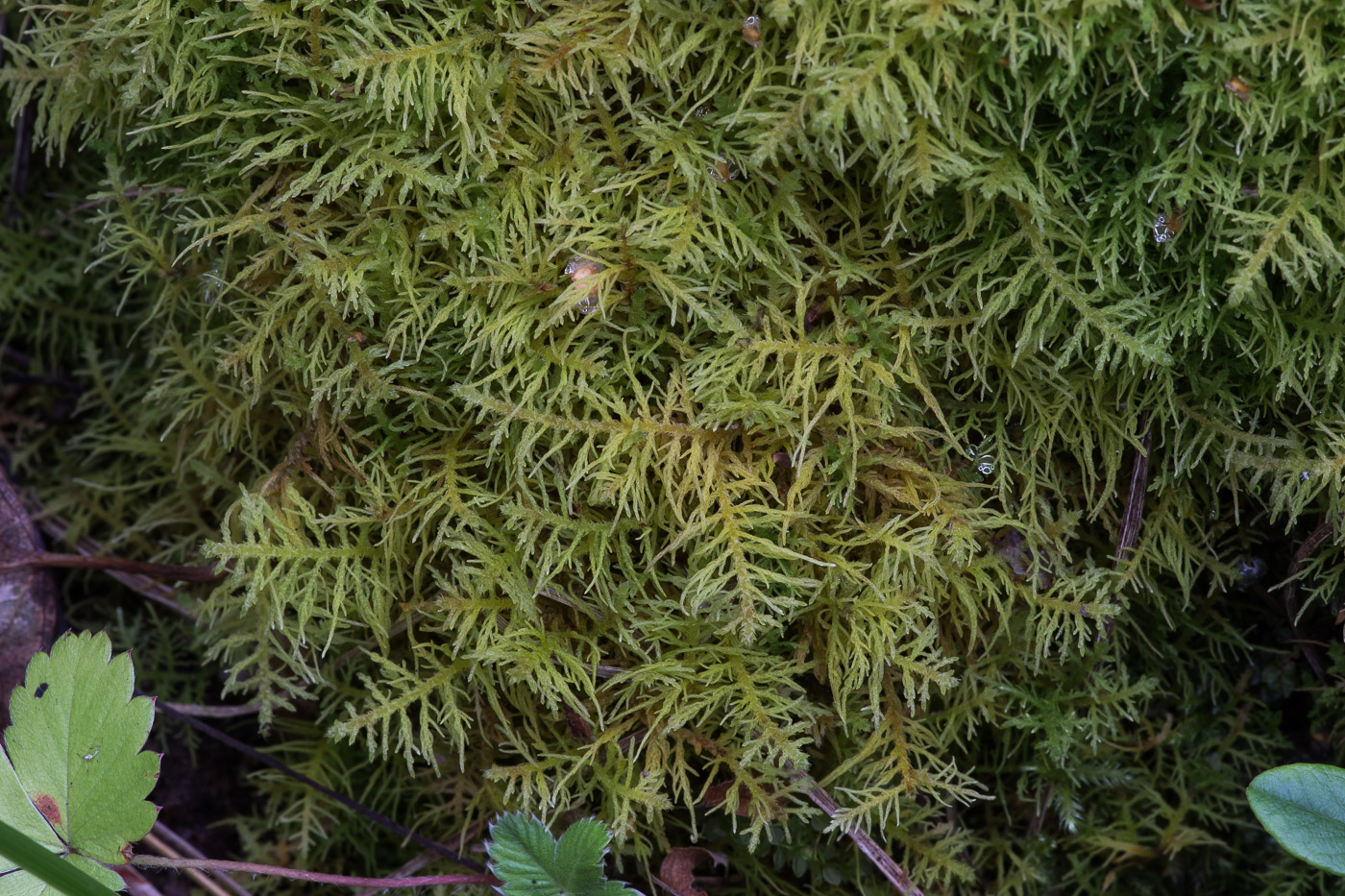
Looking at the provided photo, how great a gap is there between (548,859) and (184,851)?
28.8 inches

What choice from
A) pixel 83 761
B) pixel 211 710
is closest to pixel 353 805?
pixel 211 710

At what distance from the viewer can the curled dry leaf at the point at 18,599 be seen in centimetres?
154

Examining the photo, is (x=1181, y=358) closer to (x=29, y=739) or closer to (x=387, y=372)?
(x=387, y=372)

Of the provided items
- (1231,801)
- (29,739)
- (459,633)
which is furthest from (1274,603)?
(29,739)

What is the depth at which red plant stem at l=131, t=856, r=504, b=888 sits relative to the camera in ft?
3.90

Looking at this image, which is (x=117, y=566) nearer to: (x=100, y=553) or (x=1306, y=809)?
(x=100, y=553)

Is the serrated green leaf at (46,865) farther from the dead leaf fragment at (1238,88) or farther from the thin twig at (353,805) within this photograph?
the dead leaf fragment at (1238,88)

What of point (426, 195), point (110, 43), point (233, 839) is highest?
point (110, 43)

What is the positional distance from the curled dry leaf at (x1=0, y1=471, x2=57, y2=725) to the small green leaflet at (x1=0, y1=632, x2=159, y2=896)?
15.5 inches

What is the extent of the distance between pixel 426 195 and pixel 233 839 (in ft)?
3.85

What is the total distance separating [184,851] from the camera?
1.53 m

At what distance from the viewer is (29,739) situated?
1194 millimetres

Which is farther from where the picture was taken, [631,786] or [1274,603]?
[1274,603]

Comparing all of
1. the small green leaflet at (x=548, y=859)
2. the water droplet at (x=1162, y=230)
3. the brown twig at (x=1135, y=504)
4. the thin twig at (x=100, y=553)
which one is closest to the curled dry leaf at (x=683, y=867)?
the small green leaflet at (x=548, y=859)
